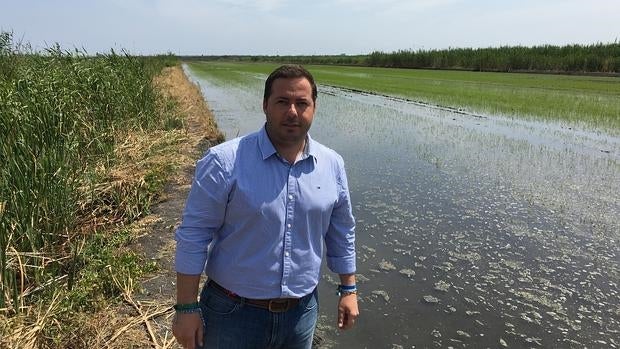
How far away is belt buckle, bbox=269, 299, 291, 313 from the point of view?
76.7 inches

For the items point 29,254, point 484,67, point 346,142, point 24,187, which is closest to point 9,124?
point 24,187

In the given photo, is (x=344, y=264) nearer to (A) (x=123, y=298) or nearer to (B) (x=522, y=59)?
(A) (x=123, y=298)

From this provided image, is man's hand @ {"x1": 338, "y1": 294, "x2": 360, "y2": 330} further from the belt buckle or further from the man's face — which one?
the man's face

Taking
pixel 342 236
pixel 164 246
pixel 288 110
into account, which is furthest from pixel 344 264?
pixel 164 246

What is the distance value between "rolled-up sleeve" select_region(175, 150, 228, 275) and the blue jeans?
0.62 ft

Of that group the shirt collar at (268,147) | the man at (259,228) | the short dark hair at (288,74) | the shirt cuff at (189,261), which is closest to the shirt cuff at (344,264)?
the man at (259,228)

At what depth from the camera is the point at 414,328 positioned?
3975mm

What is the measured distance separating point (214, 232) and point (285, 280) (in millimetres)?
350

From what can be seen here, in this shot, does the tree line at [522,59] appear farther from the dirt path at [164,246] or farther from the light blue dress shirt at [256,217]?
the light blue dress shirt at [256,217]

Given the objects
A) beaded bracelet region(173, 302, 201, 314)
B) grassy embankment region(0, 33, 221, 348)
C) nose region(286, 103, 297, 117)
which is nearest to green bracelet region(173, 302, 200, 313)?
beaded bracelet region(173, 302, 201, 314)

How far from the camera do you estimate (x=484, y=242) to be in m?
5.62

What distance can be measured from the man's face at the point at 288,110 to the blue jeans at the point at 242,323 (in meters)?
0.69

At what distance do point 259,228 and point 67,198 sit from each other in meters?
3.30

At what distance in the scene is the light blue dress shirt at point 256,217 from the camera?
1.83 meters
